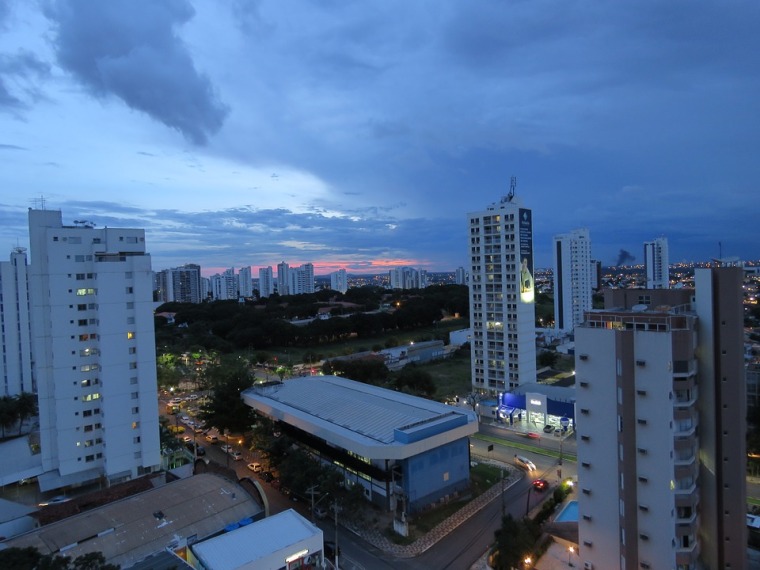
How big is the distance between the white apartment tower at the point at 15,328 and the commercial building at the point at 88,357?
12533 mm

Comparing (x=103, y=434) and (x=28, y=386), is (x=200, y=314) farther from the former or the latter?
(x=103, y=434)

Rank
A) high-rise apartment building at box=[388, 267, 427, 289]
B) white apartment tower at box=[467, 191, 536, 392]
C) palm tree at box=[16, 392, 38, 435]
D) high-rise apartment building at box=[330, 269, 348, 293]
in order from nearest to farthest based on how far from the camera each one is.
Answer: palm tree at box=[16, 392, 38, 435] < white apartment tower at box=[467, 191, 536, 392] < high-rise apartment building at box=[330, 269, 348, 293] < high-rise apartment building at box=[388, 267, 427, 289]

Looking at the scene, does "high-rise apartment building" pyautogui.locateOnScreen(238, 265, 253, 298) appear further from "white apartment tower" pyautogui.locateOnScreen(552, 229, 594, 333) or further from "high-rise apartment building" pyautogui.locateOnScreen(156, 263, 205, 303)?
"white apartment tower" pyautogui.locateOnScreen(552, 229, 594, 333)

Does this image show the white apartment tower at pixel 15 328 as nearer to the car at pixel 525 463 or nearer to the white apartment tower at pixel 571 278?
the car at pixel 525 463

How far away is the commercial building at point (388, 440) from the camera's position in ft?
45.7

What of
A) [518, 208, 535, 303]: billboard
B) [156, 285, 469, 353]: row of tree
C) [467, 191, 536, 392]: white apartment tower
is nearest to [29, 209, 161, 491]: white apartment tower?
[467, 191, 536, 392]: white apartment tower

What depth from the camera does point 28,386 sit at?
2753 centimetres

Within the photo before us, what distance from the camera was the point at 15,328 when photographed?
27125 mm

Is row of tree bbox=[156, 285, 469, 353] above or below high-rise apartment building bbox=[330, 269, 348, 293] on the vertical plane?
below

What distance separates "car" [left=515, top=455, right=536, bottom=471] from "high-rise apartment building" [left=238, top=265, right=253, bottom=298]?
92175mm

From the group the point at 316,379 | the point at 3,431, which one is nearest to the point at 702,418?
the point at 316,379

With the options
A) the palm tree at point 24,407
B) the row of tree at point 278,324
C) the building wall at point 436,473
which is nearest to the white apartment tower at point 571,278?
the row of tree at point 278,324

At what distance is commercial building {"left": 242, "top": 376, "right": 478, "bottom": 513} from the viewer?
13922 mm

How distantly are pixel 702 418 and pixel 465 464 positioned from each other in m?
7.40
